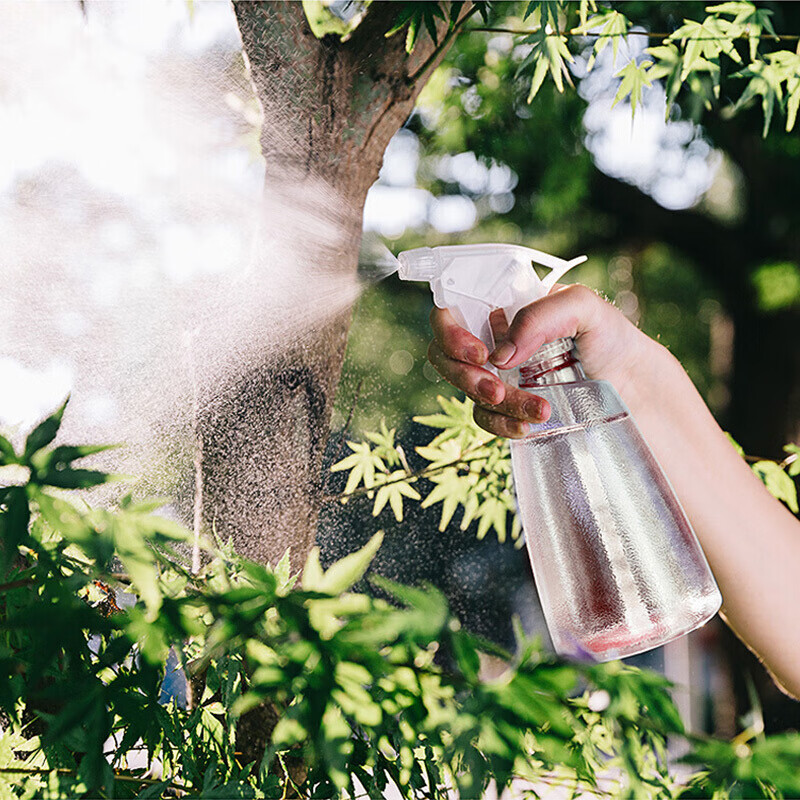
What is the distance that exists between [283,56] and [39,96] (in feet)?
0.76

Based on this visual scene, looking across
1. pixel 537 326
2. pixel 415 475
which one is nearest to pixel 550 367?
pixel 537 326

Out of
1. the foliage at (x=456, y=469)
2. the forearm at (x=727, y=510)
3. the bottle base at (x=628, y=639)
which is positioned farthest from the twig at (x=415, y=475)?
the bottle base at (x=628, y=639)

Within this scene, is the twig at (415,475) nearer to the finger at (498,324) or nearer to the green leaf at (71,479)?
the finger at (498,324)

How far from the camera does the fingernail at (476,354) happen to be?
60 cm

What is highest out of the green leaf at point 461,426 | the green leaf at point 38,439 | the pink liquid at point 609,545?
the green leaf at point 38,439

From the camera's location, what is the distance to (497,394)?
1.94ft

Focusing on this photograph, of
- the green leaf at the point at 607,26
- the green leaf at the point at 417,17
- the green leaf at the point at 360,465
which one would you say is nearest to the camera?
the green leaf at the point at 417,17

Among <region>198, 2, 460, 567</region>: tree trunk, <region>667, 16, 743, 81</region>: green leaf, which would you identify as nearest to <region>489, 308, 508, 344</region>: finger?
<region>198, 2, 460, 567</region>: tree trunk

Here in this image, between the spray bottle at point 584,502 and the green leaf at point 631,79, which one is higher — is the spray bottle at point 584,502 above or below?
below

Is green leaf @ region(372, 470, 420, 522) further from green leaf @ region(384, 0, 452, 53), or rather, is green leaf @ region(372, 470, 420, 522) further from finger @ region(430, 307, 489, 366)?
green leaf @ region(384, 0, 452, 53)

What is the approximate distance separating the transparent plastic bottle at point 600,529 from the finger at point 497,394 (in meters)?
0.03

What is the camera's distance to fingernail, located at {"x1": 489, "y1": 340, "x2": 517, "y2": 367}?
0.58 m

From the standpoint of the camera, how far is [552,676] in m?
0.27

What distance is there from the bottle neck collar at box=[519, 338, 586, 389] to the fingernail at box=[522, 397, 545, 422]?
4 cm
